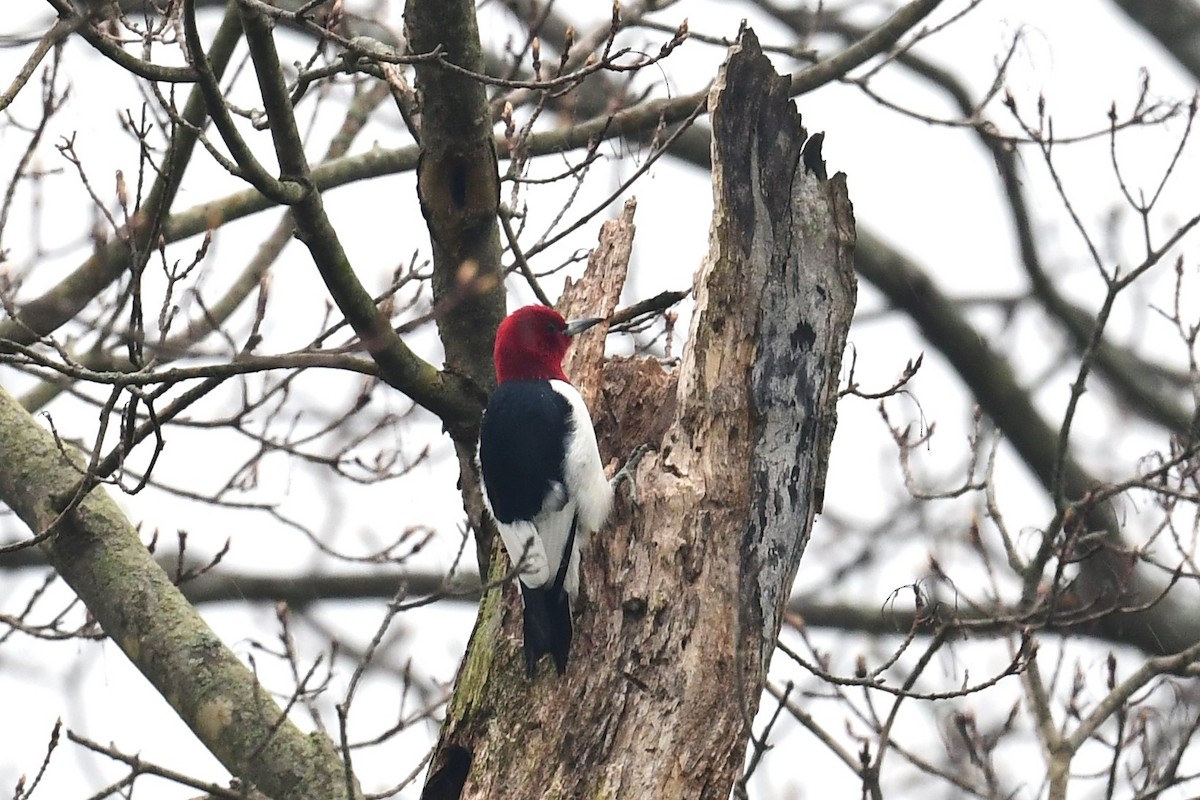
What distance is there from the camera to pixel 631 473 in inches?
171

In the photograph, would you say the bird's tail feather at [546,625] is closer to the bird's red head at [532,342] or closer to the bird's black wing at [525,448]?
the bird's black wing at [525,448]

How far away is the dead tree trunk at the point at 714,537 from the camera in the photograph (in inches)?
151

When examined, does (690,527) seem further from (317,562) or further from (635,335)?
(317,562)

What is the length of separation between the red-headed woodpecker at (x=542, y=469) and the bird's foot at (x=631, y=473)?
0.12 ft

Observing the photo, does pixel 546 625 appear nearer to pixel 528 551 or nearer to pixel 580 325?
pixel 528 551

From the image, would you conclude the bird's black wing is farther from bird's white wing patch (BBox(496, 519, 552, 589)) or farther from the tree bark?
the tree bark

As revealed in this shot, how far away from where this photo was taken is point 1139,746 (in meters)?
5.63

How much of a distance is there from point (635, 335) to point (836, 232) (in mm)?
1693

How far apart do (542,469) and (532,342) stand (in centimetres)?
54

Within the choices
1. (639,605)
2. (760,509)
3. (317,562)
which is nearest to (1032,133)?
(760,509)

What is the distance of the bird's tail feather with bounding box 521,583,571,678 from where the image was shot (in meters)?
3.95

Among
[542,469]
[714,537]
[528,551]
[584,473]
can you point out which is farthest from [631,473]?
[528,551]

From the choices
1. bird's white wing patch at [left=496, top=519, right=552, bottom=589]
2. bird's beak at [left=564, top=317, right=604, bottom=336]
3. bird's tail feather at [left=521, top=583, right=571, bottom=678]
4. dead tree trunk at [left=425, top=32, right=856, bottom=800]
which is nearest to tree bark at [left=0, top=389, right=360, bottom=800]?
dead tree trunk at [left=425, top=32, right=856, bottom=800]

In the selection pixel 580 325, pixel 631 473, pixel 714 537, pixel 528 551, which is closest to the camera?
pixel 528 551
